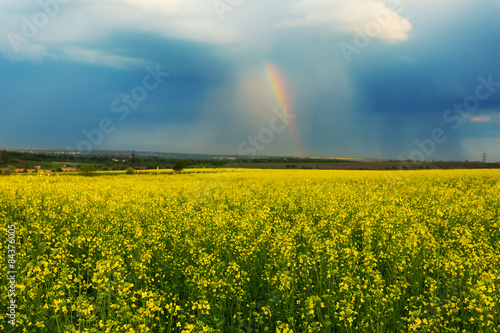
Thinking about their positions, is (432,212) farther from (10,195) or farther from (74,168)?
(74,168)

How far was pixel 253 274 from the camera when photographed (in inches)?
268

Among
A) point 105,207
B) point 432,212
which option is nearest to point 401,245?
point 432,212

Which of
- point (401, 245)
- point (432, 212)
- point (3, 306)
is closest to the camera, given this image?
point (3, 306)

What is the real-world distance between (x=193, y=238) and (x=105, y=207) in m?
6.15

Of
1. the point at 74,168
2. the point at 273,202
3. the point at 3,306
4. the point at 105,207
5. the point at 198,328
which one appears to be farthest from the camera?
the point at 74,168

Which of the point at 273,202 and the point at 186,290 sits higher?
the point at 273,202

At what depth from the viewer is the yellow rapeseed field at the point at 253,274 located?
4.87m

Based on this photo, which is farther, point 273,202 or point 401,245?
point 273,202

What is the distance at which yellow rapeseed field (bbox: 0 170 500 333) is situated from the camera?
487 cm

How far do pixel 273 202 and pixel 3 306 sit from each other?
32.9 feet

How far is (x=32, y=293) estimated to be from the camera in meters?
4.98

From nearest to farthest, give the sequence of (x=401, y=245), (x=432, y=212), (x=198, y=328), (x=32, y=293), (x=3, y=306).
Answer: (x=198, y=328)
(x=32, y=293)
(x=3, y=306)
(x=401, y=245)
(x=432, y=212)

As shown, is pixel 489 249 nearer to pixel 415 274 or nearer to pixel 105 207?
pixel 415 274

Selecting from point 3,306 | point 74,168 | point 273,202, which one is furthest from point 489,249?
point 74,168
